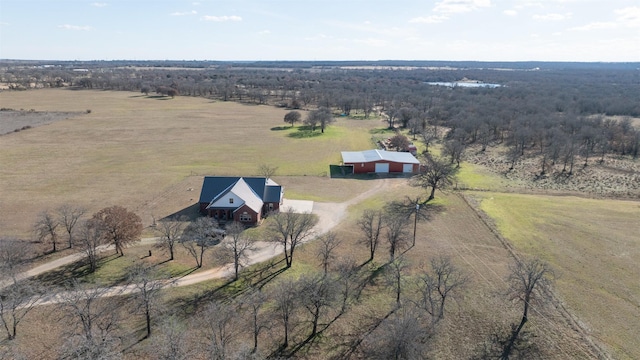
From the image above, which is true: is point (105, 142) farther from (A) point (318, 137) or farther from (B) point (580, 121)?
(B) point (580, 121)

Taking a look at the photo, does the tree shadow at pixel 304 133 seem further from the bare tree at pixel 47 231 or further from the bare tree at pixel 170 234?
the bare tree at pixel 47 231

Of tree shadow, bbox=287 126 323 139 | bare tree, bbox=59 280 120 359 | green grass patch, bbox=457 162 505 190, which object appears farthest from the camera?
tree shadow, bbox=287 126 323 139

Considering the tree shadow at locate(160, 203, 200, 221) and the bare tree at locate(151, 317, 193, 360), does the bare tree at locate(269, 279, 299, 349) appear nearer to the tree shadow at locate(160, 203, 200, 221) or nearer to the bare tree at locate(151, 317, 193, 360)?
the bare tree at locate(151, 317, 193, 360)

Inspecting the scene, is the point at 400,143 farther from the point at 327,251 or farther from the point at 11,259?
the point at 11,259

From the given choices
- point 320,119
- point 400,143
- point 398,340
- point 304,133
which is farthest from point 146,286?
point 320,119

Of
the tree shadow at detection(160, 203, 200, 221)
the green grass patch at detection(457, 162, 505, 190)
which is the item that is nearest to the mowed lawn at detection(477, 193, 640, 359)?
the green grass patch at detection(457, 162, 505, 190)

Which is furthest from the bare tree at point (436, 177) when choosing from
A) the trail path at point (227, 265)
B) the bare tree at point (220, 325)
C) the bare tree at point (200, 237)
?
the bare tree at point (220, 325)
